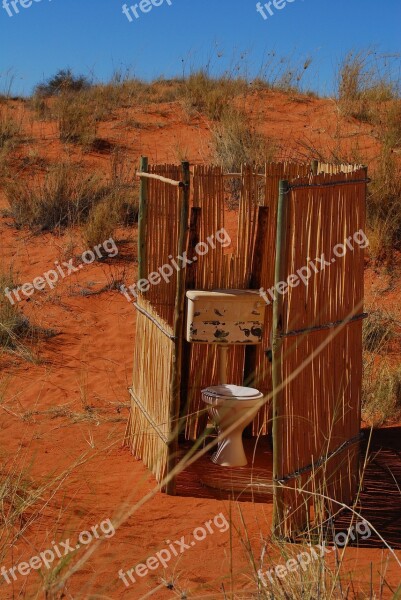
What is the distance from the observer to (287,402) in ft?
14.1

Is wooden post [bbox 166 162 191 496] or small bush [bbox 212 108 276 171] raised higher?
small bush [bbox 212 108 276 171]

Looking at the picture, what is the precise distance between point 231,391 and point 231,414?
0.27 meters

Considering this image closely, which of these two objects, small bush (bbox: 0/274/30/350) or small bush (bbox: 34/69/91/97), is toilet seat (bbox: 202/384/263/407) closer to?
small bush (bbox: 0/274/30/350)

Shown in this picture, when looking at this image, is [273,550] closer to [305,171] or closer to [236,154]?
[305,171]

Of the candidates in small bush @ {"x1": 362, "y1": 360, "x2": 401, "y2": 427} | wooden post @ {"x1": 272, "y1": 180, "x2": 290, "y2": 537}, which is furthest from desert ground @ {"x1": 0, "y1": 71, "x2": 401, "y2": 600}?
wooden post @ {"x1": 272, "y1": 180, "x2": 290, "y2": 537}

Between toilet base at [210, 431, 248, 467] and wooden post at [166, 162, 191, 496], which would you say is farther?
toilet base at [210, 431, 248, 467]

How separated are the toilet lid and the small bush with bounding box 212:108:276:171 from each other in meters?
5.50

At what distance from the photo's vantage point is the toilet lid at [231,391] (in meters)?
5.32

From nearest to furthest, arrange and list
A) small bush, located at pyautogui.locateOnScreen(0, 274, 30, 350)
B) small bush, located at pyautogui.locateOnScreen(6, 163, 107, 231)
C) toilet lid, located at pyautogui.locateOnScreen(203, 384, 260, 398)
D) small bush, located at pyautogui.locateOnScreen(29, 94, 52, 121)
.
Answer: toilet lid, located at pyautogui.locateOnScreen(203, 384, 260, 398) < small bush, located at pyautogui.locateOnScreen(0, 274, 30, 350) < small bush, located at pyautogui.locateOnScreen(6, 163, 107, 231) < small bush, located at pyautogui.locateOnScreen(29, 94, 52, 121)

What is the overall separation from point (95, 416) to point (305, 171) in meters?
2.29

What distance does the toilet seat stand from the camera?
16.9ft

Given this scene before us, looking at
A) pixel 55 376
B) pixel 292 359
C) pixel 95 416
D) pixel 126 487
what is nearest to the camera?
pixel 292 359

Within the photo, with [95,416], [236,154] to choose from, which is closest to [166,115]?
[236,154]

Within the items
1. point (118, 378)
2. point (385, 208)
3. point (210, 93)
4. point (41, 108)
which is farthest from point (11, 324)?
point (41, 108)
